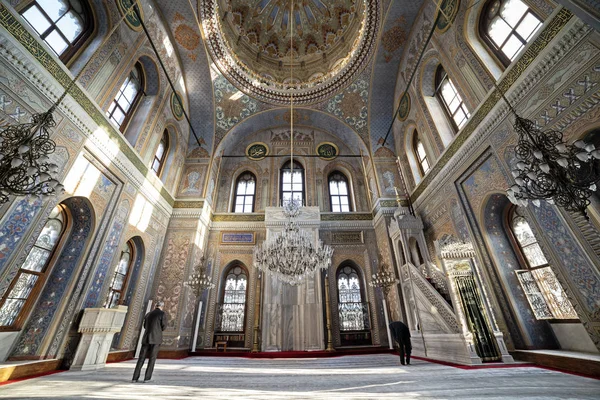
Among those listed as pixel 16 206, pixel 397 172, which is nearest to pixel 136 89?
pixel 16 206

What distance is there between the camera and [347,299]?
27.1ft

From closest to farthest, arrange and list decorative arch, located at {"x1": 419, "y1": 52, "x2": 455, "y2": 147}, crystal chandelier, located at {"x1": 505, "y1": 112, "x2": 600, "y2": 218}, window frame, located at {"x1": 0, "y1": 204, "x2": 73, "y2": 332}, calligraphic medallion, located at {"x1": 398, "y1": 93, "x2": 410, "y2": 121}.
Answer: crystal chandelier, located at {"x1": 505, "y1": 112, "x2": 600, "y2": 218} → window frame, located at {"x1": 0, "y1": 204, "x2": 73, "y2": 332} → decorative arch, located at {"x1": 419, "y1": 52, "x2": 455, "y2": 147} → calligraphic medallion, located at {"x1": 398, "y1": 93, "x2": 410, "y2": 121}

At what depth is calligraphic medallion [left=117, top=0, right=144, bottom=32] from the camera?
5606mm

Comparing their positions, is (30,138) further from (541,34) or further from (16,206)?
(541,34)

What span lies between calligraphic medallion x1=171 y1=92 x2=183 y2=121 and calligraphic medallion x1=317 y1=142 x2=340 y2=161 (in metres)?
5.33

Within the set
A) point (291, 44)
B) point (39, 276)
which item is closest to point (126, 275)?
point (39, 276)

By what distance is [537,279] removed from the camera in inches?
181

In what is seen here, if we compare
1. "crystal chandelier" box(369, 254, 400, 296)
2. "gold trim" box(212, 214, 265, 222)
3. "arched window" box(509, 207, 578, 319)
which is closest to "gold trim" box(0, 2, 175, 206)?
"gold trim" box(212, 214, 265, 222)

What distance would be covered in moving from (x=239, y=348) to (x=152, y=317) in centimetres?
505

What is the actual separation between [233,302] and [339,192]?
18.4 ft

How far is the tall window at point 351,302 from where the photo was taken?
7.95 meters

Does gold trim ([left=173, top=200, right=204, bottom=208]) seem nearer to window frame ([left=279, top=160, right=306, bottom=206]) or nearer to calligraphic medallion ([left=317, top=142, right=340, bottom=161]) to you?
window frame ([left=279, top=160, right=306, bottom=206])

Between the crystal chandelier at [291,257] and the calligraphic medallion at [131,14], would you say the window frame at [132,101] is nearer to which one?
the calligraphic medallion at [131,14]

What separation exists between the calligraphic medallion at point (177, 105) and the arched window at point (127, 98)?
1.00m
